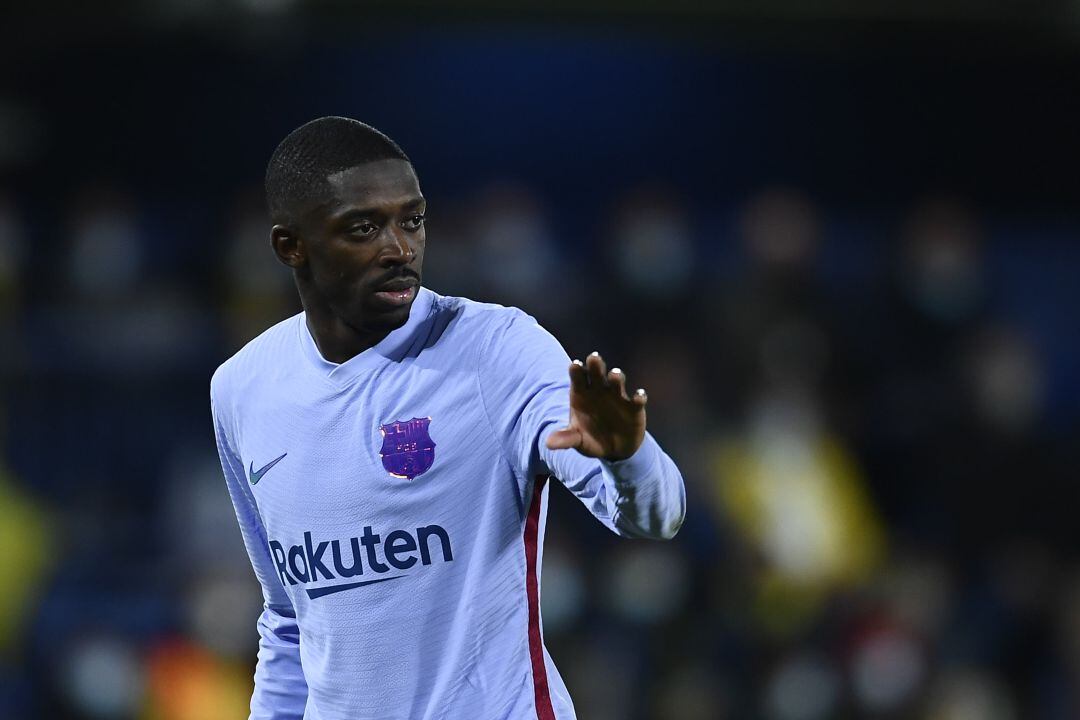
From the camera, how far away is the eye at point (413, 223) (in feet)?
9.64

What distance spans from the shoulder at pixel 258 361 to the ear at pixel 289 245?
0.18 metres

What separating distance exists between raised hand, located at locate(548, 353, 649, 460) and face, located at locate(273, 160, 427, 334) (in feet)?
1.88

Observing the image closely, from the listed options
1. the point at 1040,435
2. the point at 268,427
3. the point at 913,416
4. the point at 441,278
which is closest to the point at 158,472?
the point at 441,278

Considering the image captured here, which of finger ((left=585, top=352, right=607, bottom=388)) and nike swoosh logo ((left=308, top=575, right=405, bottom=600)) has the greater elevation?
finger ((left=585, top=352, right=607, bottom=388))

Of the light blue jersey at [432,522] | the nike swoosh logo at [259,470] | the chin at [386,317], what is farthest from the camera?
the nike swoosh logo at [259,470]

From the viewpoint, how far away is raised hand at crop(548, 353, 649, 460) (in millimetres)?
2457

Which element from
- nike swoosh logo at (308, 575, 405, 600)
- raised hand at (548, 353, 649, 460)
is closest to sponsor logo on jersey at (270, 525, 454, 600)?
nike swoosh logo at (308, 575, 405, 600)

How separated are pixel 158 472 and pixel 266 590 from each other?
225 inches

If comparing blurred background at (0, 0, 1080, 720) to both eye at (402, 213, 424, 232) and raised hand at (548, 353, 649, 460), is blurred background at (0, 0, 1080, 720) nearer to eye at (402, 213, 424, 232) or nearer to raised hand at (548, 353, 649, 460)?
eye at (402, 213, 424, 232)

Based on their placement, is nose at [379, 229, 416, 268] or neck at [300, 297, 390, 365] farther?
neck at [300, 297, 390, 365]

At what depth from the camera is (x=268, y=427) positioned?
313cm

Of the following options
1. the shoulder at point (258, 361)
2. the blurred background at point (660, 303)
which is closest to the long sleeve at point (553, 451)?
the shoulder at point (258, 361)

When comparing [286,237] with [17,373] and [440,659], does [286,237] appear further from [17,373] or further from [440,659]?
[17,373]

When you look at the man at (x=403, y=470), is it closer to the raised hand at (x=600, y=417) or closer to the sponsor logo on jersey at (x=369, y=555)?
the sponsor logo on jersey at (x=369, y=555)
